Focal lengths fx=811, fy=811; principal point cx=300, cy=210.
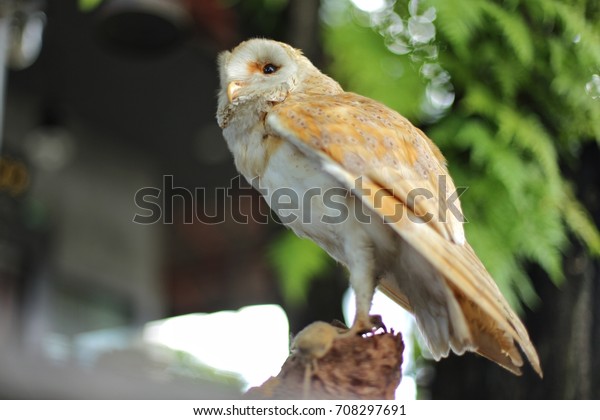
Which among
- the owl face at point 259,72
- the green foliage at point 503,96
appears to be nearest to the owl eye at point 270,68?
the owl face at point 259,72

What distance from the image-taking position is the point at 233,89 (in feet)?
4.36

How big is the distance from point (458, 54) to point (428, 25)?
0.28ft

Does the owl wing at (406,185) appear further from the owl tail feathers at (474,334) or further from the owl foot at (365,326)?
the owl foot at (365,326)

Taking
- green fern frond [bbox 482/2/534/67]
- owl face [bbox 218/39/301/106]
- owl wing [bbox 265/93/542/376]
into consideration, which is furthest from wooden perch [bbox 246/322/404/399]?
green fern frond [bbox 482/2/534/67]

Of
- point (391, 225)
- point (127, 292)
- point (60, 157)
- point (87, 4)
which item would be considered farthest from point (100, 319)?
point (391, 225)

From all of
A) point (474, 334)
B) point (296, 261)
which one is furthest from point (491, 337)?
point (296, 261)

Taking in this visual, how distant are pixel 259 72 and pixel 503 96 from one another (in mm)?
562

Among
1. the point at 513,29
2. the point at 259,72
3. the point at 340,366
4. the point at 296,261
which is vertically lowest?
the point at 340,366

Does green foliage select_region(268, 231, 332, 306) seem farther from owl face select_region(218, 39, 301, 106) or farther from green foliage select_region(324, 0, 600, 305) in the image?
owl face select_region(218, 39, 301, 106)

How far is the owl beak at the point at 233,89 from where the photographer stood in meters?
1.32

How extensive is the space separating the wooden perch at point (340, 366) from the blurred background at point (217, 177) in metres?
0.52

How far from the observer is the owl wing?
1106 mm

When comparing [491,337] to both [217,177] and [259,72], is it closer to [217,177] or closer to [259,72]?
[259,72]
